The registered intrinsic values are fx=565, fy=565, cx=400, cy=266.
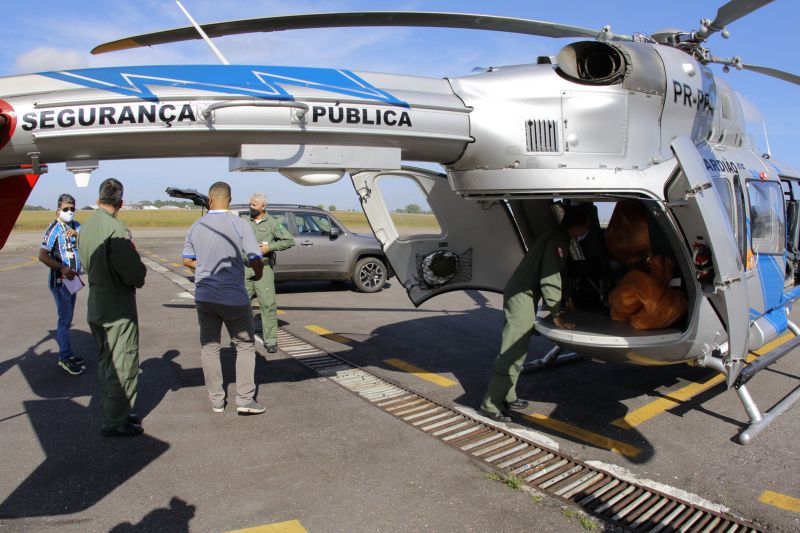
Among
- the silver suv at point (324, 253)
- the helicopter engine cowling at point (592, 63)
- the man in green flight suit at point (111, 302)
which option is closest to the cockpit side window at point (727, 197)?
the helicopter engine cowling at point (592, 63)

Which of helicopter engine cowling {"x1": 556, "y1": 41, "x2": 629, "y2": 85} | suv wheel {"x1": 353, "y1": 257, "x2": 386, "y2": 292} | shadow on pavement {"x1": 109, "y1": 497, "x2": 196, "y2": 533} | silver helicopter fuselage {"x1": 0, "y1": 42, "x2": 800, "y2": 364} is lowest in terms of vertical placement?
shadow on pavement {"x1": 109, "y1": 497, "x2": 196, "y2": 533}

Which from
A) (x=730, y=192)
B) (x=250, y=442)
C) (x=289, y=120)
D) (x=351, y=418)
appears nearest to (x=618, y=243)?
(x=730, y=192)

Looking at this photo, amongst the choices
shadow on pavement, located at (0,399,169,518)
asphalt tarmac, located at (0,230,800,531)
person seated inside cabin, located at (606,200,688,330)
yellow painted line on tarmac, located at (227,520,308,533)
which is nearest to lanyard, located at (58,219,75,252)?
asphalt tarmac, located at (0,230,800,531)

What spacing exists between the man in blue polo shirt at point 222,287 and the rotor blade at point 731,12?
4135mm

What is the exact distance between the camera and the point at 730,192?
4844 millimetres

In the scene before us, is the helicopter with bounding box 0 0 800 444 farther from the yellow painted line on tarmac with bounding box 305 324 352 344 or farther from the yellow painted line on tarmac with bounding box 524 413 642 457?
the yellow painted line on tarmac with bounding box 305 324 352 344

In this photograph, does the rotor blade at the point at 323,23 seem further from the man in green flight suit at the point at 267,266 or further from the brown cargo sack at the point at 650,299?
the man in green flight suit at the point at 267,266

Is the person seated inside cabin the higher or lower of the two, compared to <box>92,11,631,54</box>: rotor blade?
lower

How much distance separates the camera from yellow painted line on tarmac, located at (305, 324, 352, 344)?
7379 mm

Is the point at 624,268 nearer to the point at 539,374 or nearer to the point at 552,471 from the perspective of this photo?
the point at 539,374

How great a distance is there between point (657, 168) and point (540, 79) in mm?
1061

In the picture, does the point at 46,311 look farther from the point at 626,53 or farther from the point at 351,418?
the point at 626,53

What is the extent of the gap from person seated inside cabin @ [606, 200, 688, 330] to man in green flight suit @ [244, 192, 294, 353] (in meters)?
3.66

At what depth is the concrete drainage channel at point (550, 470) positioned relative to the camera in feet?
10.7
